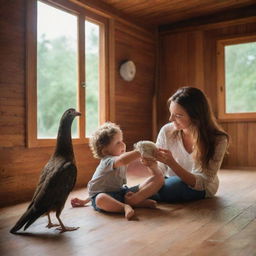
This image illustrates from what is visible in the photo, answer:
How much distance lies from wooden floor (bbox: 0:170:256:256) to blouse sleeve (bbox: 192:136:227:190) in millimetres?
163

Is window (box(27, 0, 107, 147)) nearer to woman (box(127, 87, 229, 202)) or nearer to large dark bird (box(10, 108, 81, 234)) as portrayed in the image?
large dark bird (box(10, 108, 81, 234))

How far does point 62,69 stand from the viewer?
3.66 meters

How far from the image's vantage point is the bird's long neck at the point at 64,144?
6.77 feet

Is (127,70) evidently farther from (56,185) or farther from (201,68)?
(56,185)

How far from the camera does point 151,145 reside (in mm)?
2289

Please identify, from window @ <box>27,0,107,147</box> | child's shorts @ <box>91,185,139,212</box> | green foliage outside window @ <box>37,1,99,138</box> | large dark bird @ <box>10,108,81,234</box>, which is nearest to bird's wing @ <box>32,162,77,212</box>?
large dark bird @ <box>10,108,81,234</box>

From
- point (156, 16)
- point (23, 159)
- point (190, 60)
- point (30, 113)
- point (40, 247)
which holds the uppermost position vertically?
point (156, 16)

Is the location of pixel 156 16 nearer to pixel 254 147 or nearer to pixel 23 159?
pixel 254 147

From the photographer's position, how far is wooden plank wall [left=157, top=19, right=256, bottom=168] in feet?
16.7

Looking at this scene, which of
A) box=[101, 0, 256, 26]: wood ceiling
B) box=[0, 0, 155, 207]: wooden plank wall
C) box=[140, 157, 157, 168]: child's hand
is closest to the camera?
box=[140, 157, 157, 168]: child's hand

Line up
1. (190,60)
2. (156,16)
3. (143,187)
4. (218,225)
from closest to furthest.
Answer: (218,225) → (143,187) → (156,16) → (190,60)

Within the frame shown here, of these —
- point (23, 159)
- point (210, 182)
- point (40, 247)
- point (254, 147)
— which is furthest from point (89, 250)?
point (254, 147)

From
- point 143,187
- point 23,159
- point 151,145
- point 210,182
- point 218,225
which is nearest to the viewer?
point 218,225

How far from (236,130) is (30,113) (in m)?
3.16
